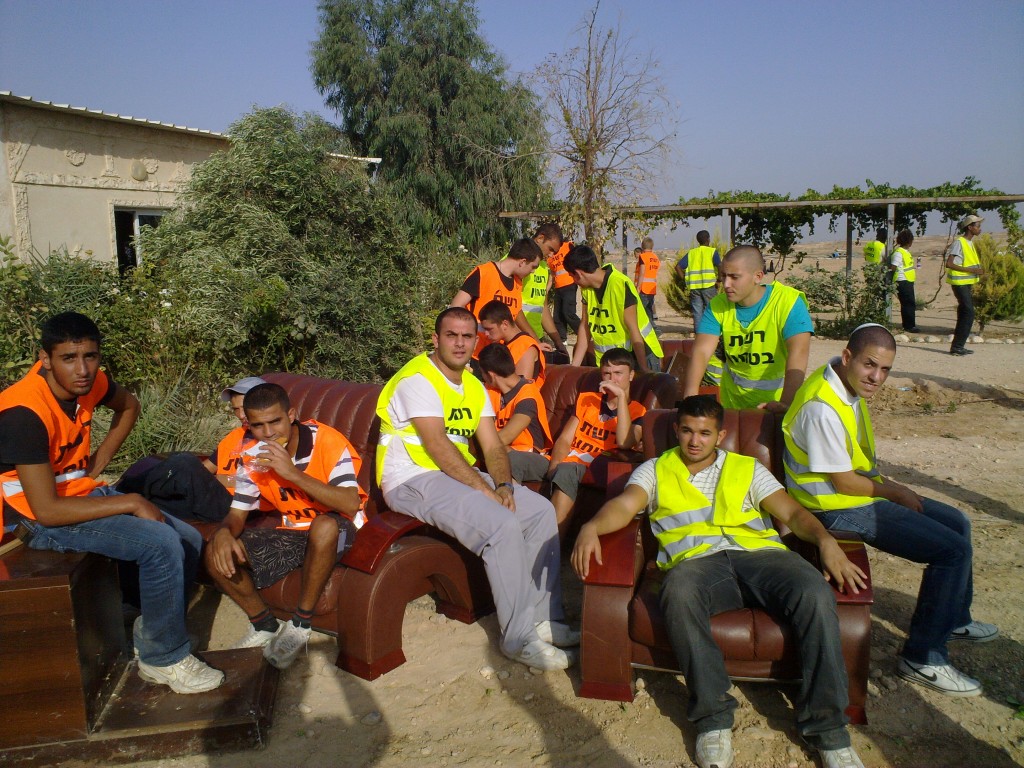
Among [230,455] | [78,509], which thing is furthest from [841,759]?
[230,455]

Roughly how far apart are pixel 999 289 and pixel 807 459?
1156 cm

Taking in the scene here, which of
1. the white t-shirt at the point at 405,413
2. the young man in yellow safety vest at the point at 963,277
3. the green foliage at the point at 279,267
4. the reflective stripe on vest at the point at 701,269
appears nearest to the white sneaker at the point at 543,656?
the white t-shirt at the point at 405,413

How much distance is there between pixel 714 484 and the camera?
3504 mm

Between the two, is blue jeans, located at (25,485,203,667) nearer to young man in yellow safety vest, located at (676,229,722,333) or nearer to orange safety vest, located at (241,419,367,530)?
orange safety vest, located at (241,419,367,530)

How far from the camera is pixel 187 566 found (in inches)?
150

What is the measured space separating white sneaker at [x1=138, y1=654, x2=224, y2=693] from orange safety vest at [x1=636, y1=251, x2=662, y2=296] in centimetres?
966

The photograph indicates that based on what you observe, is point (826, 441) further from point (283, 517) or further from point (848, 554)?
point (283, 517)

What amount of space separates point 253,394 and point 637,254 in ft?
31.3

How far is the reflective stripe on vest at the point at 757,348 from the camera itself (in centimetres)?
439

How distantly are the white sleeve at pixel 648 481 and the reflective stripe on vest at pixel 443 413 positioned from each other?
99 centimetres

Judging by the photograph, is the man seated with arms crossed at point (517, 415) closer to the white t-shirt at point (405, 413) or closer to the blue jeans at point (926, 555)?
the white t-shirt at point (405, 413)

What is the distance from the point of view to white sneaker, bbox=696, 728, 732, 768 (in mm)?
2980

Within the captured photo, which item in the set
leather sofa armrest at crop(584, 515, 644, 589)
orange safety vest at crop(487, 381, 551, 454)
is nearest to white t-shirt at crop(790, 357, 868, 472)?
leather sofa armrest at crop(584, 515, 644, 589)

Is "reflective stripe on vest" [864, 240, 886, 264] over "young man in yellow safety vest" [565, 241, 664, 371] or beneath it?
over
